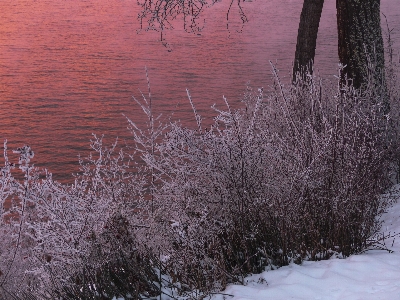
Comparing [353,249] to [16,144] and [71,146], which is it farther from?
[16,144]

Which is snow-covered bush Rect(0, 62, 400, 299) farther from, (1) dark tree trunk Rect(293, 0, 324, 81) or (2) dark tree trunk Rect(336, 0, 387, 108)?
(1) dark tree trunk Rect(293, 0, 324, 81)

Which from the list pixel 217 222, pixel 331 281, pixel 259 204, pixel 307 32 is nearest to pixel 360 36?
pixel 307 32

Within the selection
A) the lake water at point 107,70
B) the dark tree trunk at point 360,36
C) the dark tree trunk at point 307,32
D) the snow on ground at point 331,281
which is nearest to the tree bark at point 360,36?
the dark tree trunk at point 360,36

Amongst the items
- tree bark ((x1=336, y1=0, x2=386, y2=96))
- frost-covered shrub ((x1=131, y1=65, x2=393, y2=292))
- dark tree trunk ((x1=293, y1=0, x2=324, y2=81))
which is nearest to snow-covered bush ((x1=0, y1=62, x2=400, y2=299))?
frost-covered shrub ((x1=131, y1=65, x2=393, y2=292))

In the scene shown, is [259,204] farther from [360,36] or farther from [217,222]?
[360,36]

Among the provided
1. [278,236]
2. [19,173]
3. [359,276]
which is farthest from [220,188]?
[19,173]

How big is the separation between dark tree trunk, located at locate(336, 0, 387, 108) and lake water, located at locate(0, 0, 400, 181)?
810 mm

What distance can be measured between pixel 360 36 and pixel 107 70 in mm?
18294

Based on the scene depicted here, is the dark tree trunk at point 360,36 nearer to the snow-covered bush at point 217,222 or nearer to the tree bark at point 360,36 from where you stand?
the tree bark at point 360,36

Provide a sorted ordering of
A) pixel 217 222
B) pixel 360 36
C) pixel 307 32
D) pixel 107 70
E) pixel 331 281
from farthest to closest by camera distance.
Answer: pixel 107 70 < pixel 307 32 < pixel 360 36 < pixel 217 222 < pixel 331 281

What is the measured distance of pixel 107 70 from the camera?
2548cm

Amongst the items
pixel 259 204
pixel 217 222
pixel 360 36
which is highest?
pixel 360 36

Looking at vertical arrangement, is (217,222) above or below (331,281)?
above

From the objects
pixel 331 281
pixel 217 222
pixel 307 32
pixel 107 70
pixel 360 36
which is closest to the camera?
pixel 331 281
